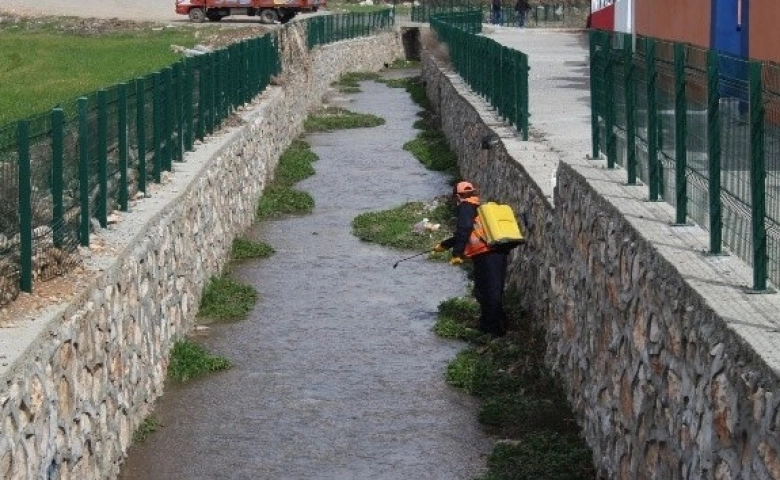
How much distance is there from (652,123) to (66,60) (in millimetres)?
32361

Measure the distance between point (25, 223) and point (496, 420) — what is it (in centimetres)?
376

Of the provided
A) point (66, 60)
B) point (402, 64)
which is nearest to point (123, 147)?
point (66, 60)

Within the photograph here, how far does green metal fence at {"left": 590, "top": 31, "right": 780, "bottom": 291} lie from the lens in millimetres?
7461

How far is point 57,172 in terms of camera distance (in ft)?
35.1

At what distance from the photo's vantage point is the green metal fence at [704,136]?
746 centimetres

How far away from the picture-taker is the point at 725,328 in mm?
6887

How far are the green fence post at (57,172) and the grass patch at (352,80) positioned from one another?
107ft

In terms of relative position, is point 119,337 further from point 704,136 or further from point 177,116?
point 177,116

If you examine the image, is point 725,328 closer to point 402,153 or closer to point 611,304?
point 611,304

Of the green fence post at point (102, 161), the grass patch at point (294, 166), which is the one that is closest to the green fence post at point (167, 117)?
the green fence post at point (102, 161)

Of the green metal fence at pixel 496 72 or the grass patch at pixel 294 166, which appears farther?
the grass patch at pixel 294 166

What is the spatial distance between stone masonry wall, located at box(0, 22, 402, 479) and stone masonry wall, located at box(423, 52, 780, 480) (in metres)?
2.92

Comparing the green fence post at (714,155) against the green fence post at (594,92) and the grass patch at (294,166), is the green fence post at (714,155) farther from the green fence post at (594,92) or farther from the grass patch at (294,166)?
the grass patch at (294,166)

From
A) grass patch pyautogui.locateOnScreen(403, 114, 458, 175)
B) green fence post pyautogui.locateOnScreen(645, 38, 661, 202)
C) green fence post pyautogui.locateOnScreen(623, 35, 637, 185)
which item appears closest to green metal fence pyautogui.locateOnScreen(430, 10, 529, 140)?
grass patch pyautogui.locateOnScreen(403, 114, 458, 175)
